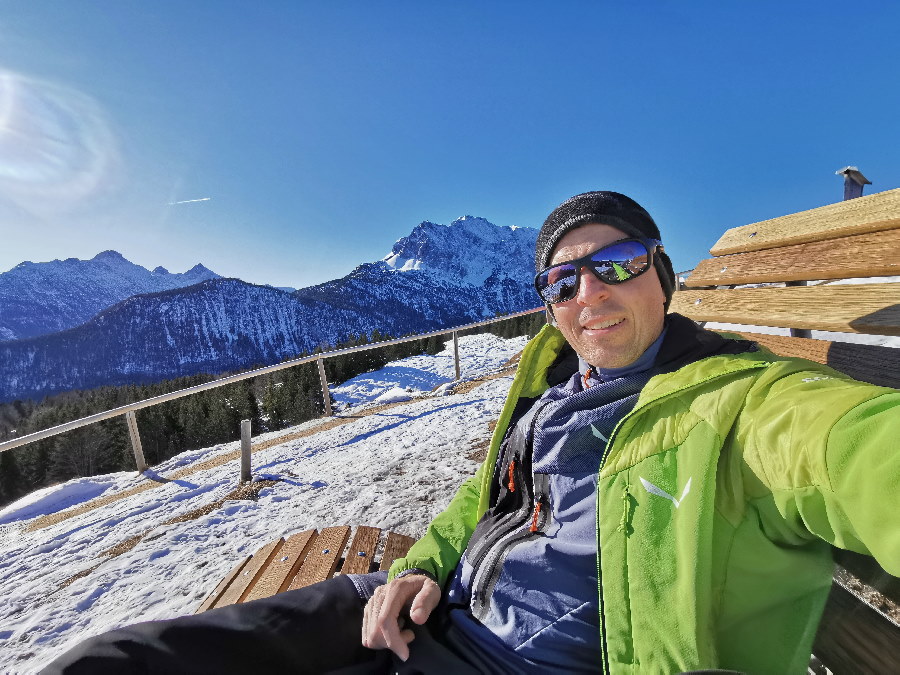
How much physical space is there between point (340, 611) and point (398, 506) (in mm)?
2380

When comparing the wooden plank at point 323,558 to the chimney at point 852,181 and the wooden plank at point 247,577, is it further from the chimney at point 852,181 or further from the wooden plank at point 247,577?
the chimney at point 852,181

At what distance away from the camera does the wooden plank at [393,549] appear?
2.42 m

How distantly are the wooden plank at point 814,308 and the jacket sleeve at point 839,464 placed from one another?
92 centimetres

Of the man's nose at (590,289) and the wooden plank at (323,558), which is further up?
the man's nose at (590,289)

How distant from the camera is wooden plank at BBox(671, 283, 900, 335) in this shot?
1558 mm

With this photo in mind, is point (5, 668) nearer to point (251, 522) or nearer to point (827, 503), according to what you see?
point (251, 522)

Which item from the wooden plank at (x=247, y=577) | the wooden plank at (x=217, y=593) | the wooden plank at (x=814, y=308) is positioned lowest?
the wooden plank at (x=217, y=593)

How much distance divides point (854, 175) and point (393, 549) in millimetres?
3704

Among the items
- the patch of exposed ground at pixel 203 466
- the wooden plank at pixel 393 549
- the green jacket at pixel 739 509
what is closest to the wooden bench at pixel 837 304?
the green jacket at pixel 739 509

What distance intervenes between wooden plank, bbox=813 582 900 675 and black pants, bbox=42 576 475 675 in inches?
39.0

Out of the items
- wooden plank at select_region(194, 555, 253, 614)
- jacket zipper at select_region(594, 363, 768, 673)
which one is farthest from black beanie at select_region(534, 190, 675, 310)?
wooden plank at select_region(194, 555, 253, 614)

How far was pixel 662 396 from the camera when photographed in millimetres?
1150

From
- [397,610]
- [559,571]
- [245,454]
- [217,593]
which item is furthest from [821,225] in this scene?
[245,454]

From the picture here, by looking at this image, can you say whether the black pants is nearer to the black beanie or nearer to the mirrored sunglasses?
the mirrored sunglasses
